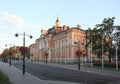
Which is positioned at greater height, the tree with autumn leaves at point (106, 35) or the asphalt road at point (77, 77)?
the tree with autumn leaves at point (106, 35)

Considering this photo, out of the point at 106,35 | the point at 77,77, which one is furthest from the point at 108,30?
the point at 77,77

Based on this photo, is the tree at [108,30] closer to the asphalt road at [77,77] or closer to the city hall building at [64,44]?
the city hall building at [64,44]

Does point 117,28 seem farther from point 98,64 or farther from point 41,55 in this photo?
point 41,55

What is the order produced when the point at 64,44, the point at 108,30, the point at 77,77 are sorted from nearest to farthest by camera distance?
the point at 77,77 → the point at 108,30 → the point at 64,44

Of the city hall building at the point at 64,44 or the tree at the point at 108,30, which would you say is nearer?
the tree at the point at 108,30

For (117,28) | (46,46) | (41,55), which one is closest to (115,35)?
(117,28)

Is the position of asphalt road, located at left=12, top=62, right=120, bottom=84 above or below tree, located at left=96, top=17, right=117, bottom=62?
below

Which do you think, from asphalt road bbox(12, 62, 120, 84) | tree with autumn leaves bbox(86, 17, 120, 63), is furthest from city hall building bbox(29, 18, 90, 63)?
asphalt road bbox(12, 62, 120, 84)

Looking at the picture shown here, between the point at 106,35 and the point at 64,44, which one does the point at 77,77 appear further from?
the point at 64,44

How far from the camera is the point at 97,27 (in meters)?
70.2

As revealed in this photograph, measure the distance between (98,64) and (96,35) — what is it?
8.54 m

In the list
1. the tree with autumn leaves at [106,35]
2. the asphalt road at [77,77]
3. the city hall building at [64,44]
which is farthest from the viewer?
the city hall building at [64,44]

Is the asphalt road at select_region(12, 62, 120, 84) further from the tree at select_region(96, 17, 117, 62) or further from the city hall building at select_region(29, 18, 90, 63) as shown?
the city hall building at select_region(29, 18, 90, 63)

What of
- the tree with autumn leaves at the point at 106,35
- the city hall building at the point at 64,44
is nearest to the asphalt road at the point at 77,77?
the tree with autumn leaves at the point at 106,35
